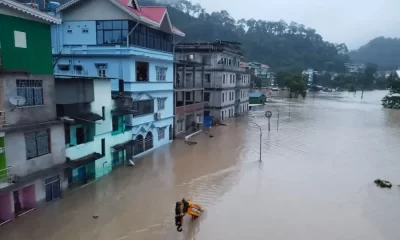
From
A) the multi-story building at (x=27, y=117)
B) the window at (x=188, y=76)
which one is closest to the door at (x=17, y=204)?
the multi-story building at (x=27, y=117)

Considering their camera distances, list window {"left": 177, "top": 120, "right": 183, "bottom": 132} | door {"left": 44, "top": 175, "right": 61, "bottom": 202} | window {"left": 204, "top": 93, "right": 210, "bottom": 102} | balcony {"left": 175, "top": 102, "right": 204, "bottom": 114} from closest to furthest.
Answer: door {"left": 44, "top": 175, "right": 61, "bottom": 202} → balcony {"left": 175, "top": 102, "right": 204, "bottom": 114} → window {"left": 177, "top": 120, "right": 183, "bottom": 132} → window {"left": 204, "top": 93, "right": 210, "bottom": 102}

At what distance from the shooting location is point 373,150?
29250mm

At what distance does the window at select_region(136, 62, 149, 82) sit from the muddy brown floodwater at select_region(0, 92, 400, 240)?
19.8 ft

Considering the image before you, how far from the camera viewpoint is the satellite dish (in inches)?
514

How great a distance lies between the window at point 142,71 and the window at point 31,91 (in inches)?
427

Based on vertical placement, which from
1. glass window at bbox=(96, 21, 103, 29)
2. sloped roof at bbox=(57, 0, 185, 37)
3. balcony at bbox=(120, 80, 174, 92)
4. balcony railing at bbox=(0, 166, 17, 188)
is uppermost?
sloped roof at bbox=(57, 0, 185, 37)

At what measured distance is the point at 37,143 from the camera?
14.6 m

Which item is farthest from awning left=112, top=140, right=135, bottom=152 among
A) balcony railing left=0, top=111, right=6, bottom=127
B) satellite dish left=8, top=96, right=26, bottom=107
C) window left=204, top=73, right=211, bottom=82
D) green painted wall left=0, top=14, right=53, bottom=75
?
window left=204, top=73, right=211, bottom=82

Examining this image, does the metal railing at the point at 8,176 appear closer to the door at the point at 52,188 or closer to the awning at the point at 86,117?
the door at the point at 52,188

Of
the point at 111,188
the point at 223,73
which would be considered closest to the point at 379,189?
the point at 111,188

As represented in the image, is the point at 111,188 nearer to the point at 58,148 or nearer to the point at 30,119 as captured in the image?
the point at 58,148

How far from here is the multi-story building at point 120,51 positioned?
2311cm

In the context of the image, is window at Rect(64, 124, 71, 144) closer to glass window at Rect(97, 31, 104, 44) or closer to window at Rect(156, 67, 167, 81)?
glass window at Rect(97, 31, 104, 44)

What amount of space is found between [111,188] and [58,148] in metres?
3.91
